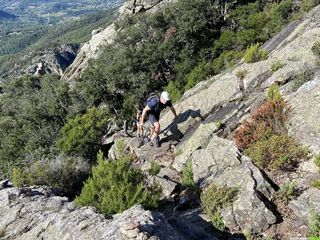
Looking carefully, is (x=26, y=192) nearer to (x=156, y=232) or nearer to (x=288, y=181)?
(x=156, y=232)

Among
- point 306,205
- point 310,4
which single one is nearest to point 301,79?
point 306,205

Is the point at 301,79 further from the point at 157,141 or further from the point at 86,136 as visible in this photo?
the point at 86,136

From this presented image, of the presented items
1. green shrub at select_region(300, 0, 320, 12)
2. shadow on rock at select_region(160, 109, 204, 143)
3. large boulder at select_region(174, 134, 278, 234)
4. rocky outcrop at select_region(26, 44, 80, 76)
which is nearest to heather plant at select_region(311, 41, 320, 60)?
shadow on rock at select_region(160, 109, 204, 143)

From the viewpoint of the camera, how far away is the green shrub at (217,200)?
9414 mm

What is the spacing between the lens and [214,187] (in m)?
10.1

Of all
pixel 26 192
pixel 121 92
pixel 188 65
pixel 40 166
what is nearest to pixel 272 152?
pixel 26 192

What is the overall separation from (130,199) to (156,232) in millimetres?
2744

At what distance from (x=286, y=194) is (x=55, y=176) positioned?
8684 millimetres

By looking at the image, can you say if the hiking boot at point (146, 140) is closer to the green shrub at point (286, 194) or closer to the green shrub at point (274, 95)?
the green shrub at point (274, 95)

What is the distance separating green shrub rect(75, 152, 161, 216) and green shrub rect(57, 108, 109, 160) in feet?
41.2

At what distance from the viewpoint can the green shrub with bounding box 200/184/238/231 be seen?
9.41 meters

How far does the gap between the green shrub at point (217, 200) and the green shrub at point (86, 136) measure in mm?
14353

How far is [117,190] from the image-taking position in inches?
405

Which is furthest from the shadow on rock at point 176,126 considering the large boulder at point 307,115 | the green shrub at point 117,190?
the green shrub at point 117,190
